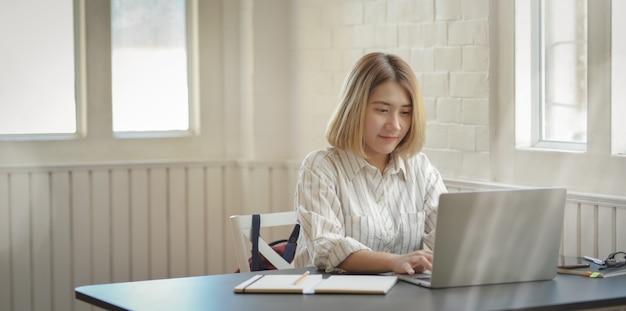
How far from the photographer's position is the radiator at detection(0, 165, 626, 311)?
14.5 ft

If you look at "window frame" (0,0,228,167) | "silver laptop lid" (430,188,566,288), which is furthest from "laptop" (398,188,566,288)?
"window frame" (0,0,228,167)

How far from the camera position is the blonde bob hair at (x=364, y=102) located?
9.48ft

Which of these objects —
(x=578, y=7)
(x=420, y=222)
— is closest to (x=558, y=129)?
(x=578, y=7)

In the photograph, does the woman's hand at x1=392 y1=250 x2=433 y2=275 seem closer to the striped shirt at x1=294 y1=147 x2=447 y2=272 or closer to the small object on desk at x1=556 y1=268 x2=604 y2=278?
the striped shirt at x1=294 y1=147 x2=447 y2=272

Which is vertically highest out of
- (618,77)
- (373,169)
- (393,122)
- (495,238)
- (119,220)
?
(618,77)

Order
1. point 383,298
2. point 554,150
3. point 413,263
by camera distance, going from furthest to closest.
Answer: point 554,150 → point 413,263 → point 383,298

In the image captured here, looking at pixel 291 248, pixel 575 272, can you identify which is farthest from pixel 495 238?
pixel 291 248

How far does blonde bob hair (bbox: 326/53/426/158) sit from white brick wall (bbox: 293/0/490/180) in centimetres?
78

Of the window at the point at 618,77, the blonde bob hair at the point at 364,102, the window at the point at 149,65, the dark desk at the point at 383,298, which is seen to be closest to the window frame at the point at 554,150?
the window at the point at 618,77

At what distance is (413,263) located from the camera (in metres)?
2.53

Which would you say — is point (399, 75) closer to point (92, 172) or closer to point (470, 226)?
point (470, 226)

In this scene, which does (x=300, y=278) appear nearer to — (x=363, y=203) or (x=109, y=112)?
(x=363, y=203)

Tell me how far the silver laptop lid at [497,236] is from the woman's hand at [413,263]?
0.43 feet

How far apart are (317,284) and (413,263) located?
0.29 m
